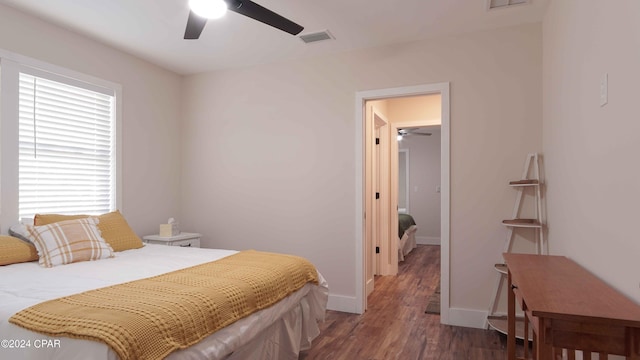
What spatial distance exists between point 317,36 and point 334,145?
1.02 metres

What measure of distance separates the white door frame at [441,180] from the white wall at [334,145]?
55mm

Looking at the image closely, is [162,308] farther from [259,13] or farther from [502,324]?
[502,324]

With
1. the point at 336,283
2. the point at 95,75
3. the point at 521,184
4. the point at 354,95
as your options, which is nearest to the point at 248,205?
the point at 336,283

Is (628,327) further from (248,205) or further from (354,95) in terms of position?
(248,205)

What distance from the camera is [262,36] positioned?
11.0 feet

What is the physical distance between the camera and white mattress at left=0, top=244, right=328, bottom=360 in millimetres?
1379

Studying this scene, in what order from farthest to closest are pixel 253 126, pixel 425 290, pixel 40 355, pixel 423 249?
pixel 423 249 → pixel 425 290 → pixel 253 126 → pixel 40 355

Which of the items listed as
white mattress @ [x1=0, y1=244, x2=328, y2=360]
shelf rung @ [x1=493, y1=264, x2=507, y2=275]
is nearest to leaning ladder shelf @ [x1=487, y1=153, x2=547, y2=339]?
shelf rung @ [x1=493, y1=264, x2=507, y2=275]

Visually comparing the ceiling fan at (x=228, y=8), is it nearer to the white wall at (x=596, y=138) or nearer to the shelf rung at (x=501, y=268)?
the white wall at (x=596, y=138)

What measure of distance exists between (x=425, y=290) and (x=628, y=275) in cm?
314

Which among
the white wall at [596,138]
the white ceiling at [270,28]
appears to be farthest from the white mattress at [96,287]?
the white ceiling at [270,28]

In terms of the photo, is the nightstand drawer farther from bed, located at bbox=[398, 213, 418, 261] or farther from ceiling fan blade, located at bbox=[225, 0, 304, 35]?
bed, located at bbox=[398, 213, 418, 261]

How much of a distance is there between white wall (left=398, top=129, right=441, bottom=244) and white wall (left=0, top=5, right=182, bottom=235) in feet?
17.8

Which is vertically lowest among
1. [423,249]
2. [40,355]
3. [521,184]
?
[423,249]
